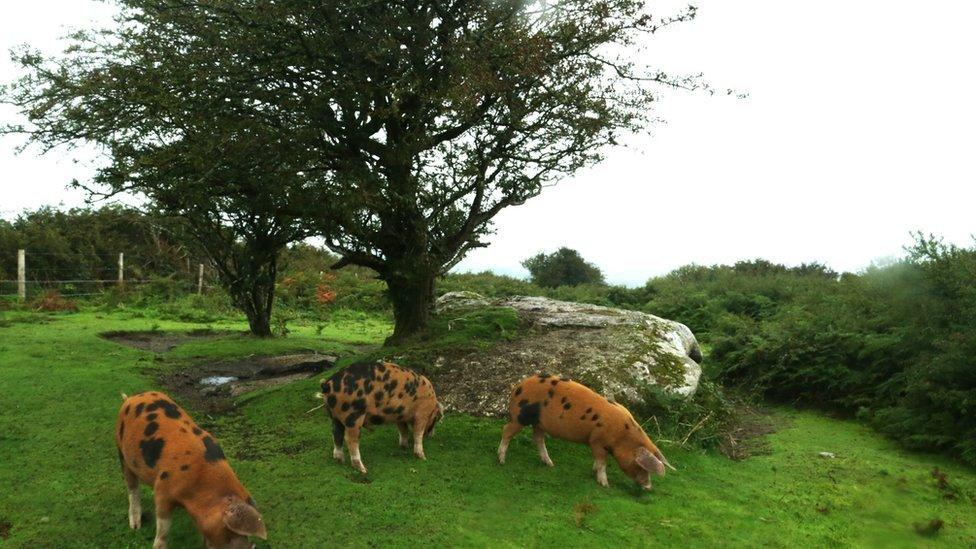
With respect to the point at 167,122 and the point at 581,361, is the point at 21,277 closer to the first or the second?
the point at 167,122

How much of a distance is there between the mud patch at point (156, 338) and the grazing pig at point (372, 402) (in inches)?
451

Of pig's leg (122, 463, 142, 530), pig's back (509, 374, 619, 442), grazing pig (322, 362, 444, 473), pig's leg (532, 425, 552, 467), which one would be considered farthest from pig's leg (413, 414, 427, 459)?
pig's leg (122, 463, 142, 530)

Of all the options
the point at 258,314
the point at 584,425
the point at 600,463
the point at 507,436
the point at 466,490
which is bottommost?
the point at 466,490

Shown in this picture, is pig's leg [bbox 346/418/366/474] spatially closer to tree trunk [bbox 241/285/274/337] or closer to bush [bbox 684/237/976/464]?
bush [bbox 684/237/976/464]

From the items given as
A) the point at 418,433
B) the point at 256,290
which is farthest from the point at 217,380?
the point at 418,433

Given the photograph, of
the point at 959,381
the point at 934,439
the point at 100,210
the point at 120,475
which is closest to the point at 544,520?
the point at 120,475

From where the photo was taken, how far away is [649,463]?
22.4 feet

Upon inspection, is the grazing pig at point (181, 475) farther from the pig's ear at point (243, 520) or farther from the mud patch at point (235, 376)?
the mud patch at point (235, 376)

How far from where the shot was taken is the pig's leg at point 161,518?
5.06 m

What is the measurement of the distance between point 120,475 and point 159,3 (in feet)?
25.6

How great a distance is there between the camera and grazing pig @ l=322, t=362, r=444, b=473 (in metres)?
7.15

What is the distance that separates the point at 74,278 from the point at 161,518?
94.4 ft

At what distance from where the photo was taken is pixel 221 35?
381 inches

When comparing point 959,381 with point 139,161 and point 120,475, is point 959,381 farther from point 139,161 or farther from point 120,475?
point 139,161
